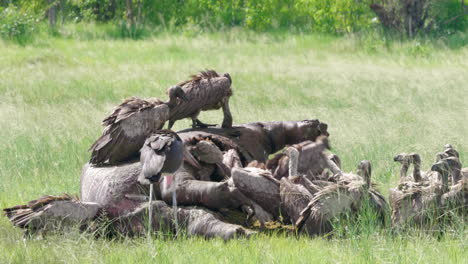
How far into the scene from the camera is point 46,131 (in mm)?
13117

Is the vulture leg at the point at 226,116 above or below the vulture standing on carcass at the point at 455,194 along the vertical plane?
above

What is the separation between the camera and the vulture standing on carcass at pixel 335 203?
712 cm

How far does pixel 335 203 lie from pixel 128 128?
1.86m

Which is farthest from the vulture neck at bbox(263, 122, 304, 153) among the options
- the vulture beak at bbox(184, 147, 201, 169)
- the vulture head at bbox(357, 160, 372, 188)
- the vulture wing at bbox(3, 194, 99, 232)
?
the vulture wing at bbox(3, 194, 99, 232)

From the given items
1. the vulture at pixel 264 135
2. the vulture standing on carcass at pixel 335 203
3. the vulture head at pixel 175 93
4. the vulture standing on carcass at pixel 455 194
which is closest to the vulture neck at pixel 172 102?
the vulture head at pixel 175 93

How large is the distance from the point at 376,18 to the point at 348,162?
19903 millimetres

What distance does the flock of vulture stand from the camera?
7.18m

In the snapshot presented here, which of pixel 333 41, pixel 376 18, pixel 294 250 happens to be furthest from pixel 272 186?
pixel 376 18

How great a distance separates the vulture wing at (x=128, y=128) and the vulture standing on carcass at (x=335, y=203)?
1.57 meters

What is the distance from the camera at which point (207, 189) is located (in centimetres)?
759

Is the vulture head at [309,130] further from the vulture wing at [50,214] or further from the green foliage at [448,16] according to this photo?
the green foliage at [448,16]

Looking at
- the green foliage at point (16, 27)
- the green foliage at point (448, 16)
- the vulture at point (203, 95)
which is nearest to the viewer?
the vulture at point (203, 95)

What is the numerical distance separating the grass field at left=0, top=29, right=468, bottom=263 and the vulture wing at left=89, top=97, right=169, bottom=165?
1.00 m

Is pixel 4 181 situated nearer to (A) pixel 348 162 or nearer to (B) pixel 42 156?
(B) pixel 42 156
